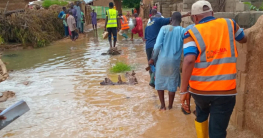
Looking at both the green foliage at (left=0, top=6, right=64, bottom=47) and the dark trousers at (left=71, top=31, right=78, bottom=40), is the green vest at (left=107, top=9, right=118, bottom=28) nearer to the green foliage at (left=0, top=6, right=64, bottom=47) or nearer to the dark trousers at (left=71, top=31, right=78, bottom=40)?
the green foliage at (left=0, top=6, right=64, bottom=47)

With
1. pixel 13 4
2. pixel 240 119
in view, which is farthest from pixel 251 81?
pixel 13 4

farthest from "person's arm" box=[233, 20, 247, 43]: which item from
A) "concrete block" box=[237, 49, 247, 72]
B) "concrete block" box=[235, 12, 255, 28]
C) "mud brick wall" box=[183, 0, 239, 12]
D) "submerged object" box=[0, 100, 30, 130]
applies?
"mud brick wall" box=[183, 0, 239, 12]

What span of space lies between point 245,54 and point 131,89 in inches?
111

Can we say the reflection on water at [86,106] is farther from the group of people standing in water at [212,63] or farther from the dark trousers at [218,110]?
the group of people standing in water at [212,63]

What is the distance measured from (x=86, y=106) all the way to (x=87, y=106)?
0.02 m

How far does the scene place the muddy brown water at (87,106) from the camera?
3.66 metres

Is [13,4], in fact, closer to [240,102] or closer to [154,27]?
[154,27]

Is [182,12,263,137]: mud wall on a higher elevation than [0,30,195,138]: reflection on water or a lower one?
higher

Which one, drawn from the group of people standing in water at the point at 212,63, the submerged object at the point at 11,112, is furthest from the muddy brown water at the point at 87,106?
the submerged object at the point at 11,112

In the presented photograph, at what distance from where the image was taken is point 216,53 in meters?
2.39

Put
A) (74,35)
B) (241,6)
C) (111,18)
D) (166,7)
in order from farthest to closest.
A: (166,7)
(74,35)
(111,18)
(241,6)

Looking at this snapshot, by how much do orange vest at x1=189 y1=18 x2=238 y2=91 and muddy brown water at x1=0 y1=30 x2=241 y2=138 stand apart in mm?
1219

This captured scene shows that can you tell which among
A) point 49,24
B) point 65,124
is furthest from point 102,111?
point 49,24

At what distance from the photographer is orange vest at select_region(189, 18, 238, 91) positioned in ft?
7.83
